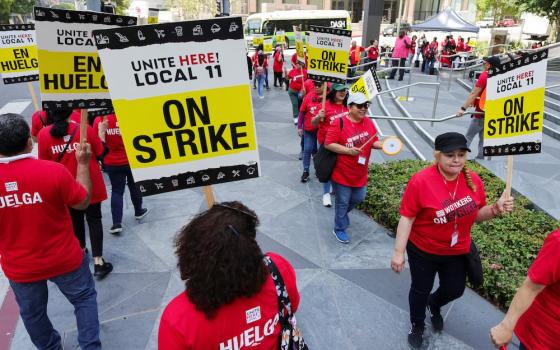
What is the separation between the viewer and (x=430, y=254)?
10.3 feet

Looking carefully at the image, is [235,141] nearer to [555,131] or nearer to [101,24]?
[101,24]

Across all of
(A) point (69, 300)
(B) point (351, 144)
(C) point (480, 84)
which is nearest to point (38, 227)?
(A) point (69, 300)

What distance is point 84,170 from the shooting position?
9.45 ft

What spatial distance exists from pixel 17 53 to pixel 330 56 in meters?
5.26

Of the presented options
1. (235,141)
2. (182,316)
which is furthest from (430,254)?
(182,316)

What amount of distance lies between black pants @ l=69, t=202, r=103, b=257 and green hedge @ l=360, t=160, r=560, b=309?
3.53 m

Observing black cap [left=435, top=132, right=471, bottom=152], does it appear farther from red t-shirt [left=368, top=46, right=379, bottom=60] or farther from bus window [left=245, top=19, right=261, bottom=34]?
bus window [left=245, top=19, right=261, bottom=34]

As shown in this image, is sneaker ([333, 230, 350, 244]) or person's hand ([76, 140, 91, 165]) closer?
person's hand ([76, 140, 91, 165])

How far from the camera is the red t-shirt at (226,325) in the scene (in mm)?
1669

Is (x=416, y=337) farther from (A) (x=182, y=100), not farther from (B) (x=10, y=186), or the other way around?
(B) (x=10, y=186)

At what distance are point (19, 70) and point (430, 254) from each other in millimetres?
7268

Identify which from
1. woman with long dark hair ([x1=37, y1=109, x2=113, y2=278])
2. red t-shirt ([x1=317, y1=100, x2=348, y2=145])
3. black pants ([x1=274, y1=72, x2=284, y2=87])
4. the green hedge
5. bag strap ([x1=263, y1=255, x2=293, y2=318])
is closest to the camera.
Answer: bag strap ([x1=263, y1=255, x2=293, y2=318])

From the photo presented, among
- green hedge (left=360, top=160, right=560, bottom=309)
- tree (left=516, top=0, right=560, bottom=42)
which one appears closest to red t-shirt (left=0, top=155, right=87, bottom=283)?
green hedge (left=360, top=160, right=560, bottom=309)

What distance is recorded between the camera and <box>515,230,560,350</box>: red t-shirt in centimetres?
203
